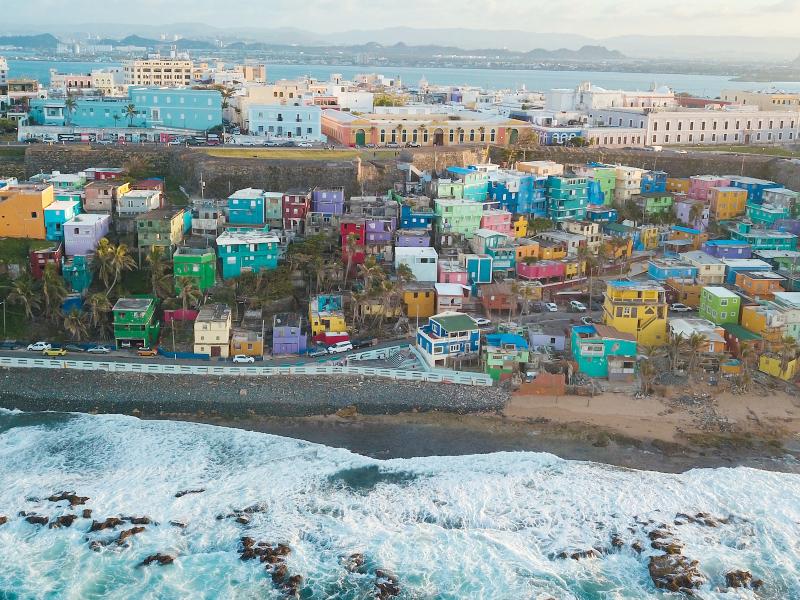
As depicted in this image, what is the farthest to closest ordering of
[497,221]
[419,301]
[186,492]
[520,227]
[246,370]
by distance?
1. [520,227]
2. [497,221]
3. [419,301]
4. [246,370]
5. [186,492]

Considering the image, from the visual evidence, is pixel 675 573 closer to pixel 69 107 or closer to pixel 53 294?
pixel 53 294

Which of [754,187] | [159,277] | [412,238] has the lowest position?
[159,277]

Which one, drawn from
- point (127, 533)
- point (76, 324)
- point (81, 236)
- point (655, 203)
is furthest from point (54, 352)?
point (655, 203)

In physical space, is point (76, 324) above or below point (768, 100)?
below

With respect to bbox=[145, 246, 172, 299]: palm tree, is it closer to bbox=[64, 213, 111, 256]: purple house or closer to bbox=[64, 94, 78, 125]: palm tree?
bbox=[64, 213, 111, 256]: purple house

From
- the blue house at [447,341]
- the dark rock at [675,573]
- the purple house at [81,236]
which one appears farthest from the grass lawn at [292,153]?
the dark rock at [675,573]

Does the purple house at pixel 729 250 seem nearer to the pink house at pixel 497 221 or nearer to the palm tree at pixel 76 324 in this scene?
the pink house at pixel 497 221

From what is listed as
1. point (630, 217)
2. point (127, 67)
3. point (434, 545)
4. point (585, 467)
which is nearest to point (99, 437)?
point (434, 545)
